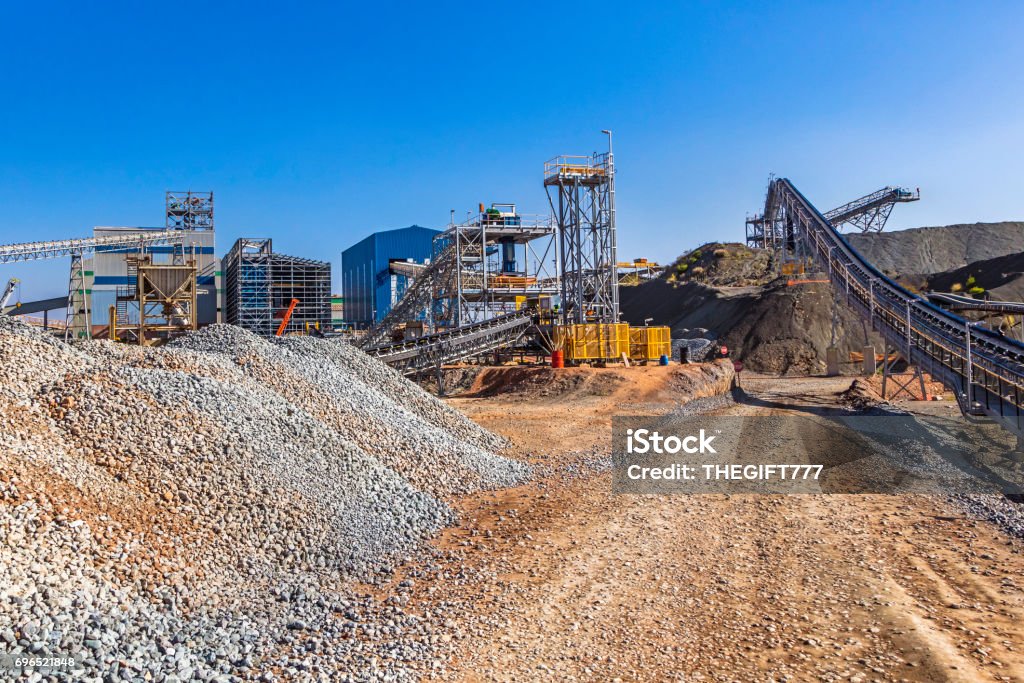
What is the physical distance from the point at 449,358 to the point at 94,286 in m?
21.9

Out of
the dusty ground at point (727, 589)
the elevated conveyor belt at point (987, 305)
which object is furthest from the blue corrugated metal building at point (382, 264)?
the dusty ground at point (727, 589)

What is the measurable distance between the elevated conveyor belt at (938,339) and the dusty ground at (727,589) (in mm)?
5284

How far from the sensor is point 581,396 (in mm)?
26859

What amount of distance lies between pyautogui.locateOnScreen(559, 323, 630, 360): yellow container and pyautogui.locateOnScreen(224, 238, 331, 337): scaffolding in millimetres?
15041

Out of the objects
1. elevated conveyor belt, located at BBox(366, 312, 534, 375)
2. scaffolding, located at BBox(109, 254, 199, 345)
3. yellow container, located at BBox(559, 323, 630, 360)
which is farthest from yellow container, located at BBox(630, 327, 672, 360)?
scaffolding, located at BBox(109, 254, 199, 345)

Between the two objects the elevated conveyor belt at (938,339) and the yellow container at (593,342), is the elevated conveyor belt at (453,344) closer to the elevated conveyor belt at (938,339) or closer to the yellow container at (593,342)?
the yellow container at (593,342)

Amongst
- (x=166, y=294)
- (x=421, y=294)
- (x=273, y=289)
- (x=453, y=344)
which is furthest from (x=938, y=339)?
(x=273, y=289)

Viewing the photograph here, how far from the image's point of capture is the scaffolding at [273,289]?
39906 millimetres

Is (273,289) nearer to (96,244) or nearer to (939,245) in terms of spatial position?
(96,244)

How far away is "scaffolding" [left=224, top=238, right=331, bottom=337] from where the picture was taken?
3991 centimetres

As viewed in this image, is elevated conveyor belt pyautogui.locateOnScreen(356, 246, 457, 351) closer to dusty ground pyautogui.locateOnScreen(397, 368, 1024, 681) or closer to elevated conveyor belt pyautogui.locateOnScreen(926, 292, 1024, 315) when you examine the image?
elevated conveyor belt pyautogui.locateOnScreen(926, 292, 1024, 315)

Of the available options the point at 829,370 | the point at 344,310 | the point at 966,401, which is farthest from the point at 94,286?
the point at 966,401

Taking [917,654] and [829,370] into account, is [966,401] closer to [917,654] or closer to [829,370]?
[917,654]

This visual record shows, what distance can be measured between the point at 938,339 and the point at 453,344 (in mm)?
16929
